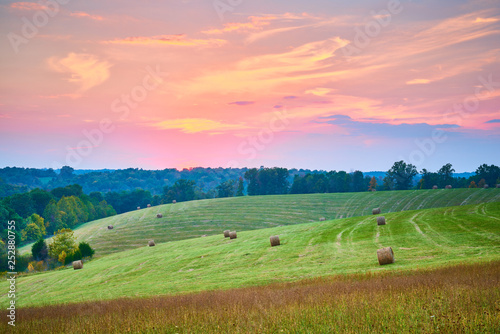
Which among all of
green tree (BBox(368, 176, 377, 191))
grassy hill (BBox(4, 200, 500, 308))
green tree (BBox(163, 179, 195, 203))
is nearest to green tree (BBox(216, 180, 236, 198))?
green tree (BBox(163, 179, 195, 203))

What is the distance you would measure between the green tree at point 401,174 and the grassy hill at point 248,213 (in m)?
45.2

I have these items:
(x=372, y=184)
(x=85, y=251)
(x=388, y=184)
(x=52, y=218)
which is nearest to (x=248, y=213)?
(x=85, y=251)

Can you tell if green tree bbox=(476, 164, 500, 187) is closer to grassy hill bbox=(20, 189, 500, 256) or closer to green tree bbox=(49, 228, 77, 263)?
grassy hill bbox=(20, 189, 500, 256)

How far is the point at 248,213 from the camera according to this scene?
88438mm

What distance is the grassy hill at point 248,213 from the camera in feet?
247

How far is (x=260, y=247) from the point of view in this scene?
37.6 meters

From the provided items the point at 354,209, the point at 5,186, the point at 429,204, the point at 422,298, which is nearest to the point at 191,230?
the point at 354,209

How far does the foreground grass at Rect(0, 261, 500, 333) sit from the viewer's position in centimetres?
873

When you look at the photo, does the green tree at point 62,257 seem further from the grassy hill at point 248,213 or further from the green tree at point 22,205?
the green tree at point 22,205

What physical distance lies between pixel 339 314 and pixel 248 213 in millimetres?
79037

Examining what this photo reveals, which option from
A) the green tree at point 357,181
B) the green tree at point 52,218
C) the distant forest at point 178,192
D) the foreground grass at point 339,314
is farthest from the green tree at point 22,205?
the foreground grass at point 339,314

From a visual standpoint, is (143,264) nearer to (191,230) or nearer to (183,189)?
(191,230)

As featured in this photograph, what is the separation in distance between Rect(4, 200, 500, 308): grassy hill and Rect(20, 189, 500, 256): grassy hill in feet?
108

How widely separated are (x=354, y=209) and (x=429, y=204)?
15641 mm
